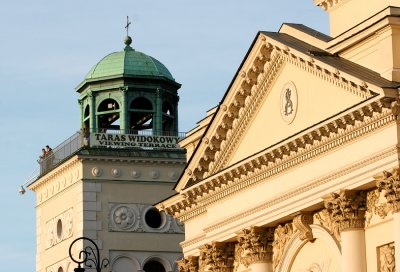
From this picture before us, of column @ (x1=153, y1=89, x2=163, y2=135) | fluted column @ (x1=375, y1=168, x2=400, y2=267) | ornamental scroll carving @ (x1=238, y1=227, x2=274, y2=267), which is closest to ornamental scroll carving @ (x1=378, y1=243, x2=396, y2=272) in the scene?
fluted column @ (x1=375, y1=168, x2=400, y2=267)

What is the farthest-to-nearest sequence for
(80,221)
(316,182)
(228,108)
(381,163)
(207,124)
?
(80,221) → (207,124) → (228,108) → (316,182) → (381,163)

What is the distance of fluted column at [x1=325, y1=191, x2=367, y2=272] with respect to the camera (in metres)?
52.9

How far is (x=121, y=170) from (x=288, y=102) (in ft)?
79.5

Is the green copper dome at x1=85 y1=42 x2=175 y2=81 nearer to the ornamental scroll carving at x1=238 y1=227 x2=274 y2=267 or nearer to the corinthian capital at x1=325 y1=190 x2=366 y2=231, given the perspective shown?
the ornamental scroll carving at x1=238 y1=227 x2=274 y2=267

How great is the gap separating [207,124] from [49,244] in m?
21.7

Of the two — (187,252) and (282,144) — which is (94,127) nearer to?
(187,252)

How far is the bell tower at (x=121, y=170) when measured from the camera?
79812 millimetres

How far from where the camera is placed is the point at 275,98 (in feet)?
190

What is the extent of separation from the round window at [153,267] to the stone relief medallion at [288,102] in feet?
81.1

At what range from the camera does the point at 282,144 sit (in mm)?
55719

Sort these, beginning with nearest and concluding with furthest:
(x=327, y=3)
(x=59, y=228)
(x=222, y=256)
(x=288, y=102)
Result: (x=288, y=102), (x=327, y=3), (x=222, y=256), (x=59, y=228)

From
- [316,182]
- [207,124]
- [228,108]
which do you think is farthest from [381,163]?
[207,124]

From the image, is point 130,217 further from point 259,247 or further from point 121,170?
point 259,247

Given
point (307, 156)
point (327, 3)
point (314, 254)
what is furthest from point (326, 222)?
point (327, 3)
